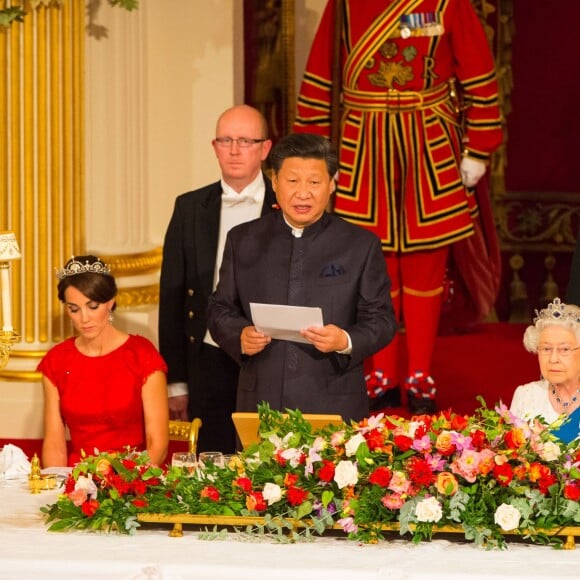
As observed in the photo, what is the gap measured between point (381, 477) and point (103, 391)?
1.48 metres

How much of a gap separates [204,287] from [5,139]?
179cm

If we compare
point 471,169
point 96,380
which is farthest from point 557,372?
point 471,169

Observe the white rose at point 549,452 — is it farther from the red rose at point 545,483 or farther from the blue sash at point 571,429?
the blue sash at point 571,429

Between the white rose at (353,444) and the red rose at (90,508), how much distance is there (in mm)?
549

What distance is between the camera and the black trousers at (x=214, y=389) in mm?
4938

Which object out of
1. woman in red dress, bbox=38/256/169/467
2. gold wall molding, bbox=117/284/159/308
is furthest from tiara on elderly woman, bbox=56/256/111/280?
gold wall molding, bbox=117/284/159/308

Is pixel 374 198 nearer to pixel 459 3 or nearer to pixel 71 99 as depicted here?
pixel 459 3

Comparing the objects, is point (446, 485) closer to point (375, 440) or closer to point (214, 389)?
point (375, 440)

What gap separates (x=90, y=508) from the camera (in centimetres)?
346

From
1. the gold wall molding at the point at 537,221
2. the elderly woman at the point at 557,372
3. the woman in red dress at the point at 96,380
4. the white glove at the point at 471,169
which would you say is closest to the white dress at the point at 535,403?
the elderly woman at the point at 557,372

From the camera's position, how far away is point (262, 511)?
342 centimetres

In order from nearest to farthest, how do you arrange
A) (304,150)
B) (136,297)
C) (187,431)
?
(304,150) < (187,431) < (136,297)

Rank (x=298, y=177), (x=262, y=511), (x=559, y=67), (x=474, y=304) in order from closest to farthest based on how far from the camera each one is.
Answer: (x=262, y=511), (x=298, y=177), (x=474, y=304), (x=559, y=67)

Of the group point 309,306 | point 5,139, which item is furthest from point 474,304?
point 309,306
